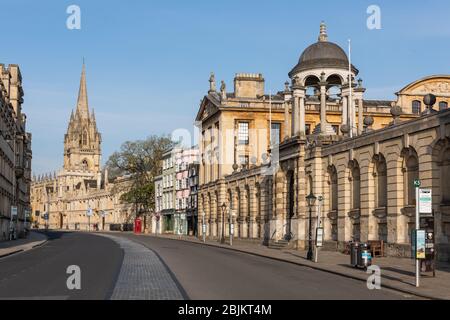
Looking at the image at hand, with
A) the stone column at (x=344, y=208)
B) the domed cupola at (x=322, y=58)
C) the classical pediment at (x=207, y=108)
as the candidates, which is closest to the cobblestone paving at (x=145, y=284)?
the stone column at (x=344, y=208)

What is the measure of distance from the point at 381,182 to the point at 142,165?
86.5 m

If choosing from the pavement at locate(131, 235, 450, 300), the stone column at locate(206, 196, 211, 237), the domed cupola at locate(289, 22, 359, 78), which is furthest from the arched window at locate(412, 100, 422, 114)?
the pavement at locate(131, 235, 450, 300)

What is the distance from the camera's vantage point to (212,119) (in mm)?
82062

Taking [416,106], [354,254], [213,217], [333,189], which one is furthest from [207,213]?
[354,254]

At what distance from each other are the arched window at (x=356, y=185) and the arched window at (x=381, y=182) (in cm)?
249

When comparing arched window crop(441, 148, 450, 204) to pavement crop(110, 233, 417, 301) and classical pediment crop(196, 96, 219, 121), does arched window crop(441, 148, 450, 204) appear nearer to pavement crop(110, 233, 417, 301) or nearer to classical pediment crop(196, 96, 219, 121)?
pavement crop(110, 233, 417, 301)

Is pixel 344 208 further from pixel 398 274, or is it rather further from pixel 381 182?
pixel 398 274

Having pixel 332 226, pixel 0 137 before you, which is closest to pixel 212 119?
pixel 0 137

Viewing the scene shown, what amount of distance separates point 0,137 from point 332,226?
35317mm

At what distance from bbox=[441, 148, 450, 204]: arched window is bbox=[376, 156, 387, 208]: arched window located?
5.98 meters

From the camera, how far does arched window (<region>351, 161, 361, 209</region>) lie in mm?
40031

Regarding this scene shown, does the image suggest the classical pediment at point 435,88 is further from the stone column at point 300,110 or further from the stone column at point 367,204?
the stone column at point 367,204

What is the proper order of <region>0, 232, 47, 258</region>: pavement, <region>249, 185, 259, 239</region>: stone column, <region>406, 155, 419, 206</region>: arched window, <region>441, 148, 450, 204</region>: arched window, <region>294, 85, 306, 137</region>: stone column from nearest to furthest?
1. <region>441, 148, 450, 204</region>: arched window
2. <region>406, 155, 419, 206</region>: arched window
3. <region>0, 232, 47, 258</region>: pavement
4. <region>294, 85, 306, 137</region>: stone column
5. <region>249, 185, 259, 239</region>: stone column
